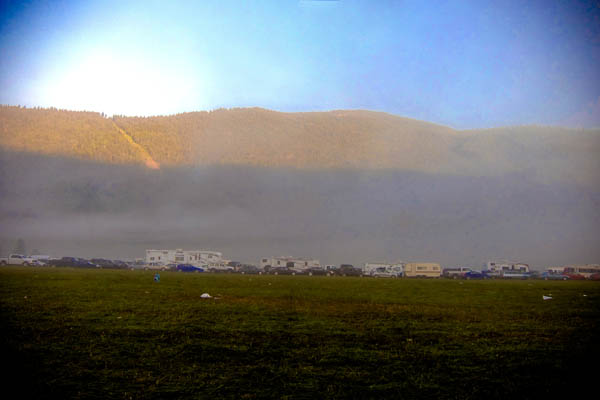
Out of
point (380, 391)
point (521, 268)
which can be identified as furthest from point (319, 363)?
point (521, 268)

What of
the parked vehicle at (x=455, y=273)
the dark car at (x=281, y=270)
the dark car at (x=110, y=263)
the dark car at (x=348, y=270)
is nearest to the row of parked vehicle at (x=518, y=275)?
the parked vehicle at (x=455, y=273)

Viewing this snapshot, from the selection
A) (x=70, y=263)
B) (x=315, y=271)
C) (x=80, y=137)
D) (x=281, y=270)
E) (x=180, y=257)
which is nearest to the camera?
(x=70, y=263)

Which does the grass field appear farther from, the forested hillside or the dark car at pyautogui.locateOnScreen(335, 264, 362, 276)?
the forested hillside

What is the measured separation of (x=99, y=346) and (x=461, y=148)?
375 feet

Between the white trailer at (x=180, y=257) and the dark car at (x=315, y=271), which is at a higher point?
the white trailer at (x=180, y=257)

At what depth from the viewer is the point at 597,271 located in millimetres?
83938

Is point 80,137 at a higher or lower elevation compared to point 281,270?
higher

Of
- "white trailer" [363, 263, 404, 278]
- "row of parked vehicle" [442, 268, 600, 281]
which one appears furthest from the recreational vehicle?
"row of parked vehicle" [442, 268, 600, 281]

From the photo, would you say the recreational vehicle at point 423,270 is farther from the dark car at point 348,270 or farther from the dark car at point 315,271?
the dark car at point 315,271

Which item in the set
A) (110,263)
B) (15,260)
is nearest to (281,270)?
(110,263)

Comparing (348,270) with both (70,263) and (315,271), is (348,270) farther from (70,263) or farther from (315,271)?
(70,263)

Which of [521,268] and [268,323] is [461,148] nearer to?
[521,268]

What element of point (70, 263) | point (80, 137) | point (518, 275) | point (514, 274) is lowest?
point (518, 275)

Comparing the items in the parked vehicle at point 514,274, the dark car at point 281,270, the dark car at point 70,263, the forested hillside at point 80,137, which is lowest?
the parked vehicle at point 514,274
